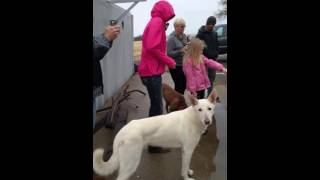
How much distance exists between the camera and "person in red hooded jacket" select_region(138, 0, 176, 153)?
3.60 metres

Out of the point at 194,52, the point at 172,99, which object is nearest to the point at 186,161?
the point at 172,99

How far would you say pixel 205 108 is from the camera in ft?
10.4

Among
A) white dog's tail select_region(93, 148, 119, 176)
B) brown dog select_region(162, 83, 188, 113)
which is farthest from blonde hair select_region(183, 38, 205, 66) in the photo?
white dog's tail select_region(93, 148, 119, 176)

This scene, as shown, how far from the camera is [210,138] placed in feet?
14.6

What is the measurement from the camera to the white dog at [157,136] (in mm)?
2979

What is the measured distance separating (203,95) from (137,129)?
170 centimetres

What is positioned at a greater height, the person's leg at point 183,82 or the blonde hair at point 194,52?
the blonde hair at point 194,52

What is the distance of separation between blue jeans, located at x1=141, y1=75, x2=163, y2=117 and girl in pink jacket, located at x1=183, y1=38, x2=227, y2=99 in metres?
0.57

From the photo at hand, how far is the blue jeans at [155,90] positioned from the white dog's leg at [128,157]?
913 mm

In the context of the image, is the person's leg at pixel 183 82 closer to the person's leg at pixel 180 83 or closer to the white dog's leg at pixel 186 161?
the person's leg at pixel 180 83

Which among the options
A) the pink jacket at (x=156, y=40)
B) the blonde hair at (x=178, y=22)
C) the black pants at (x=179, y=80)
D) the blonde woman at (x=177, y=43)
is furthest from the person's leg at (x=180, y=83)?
the pink jacket at (x=156, y=40)

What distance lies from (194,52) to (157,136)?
1.46 metres
